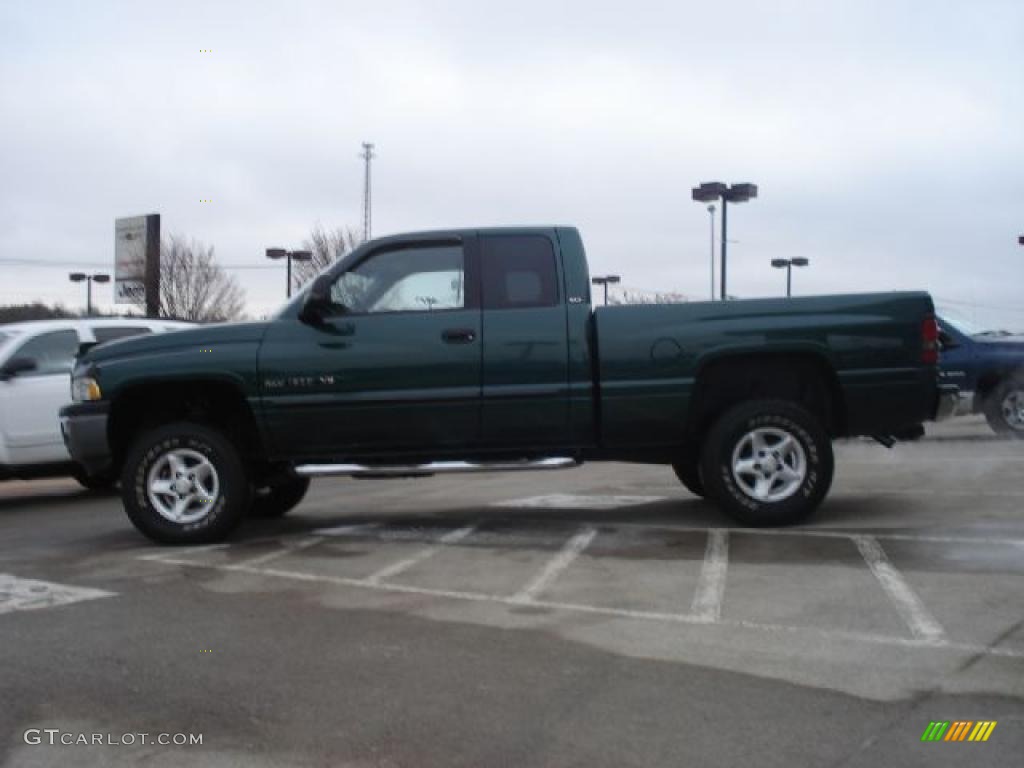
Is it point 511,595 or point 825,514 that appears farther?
point 825,514

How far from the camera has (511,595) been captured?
555cm

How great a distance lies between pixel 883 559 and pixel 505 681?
2.96 meters

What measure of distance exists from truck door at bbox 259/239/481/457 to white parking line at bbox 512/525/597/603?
1.00 meters

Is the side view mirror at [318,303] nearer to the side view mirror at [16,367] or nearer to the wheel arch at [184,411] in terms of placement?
the wheel arch at [184,411]

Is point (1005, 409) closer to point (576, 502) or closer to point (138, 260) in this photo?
point (576, 502)

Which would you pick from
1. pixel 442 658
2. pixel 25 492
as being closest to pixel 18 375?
pixel 25 492

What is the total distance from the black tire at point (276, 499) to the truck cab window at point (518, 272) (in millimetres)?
2628

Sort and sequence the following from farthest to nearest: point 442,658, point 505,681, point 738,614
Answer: point 738,614 < point 442,658 < point 505,681

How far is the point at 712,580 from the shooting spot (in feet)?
18.8

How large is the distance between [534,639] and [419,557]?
6.71 feet

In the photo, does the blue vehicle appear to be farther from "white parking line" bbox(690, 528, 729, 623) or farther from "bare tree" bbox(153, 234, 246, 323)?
"bare tree" bbox(153, 234, 246, 323)

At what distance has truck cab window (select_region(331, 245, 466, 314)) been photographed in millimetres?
7008

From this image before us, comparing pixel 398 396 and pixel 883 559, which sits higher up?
pixel 398 396

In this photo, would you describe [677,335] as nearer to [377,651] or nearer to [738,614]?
[738,614]
